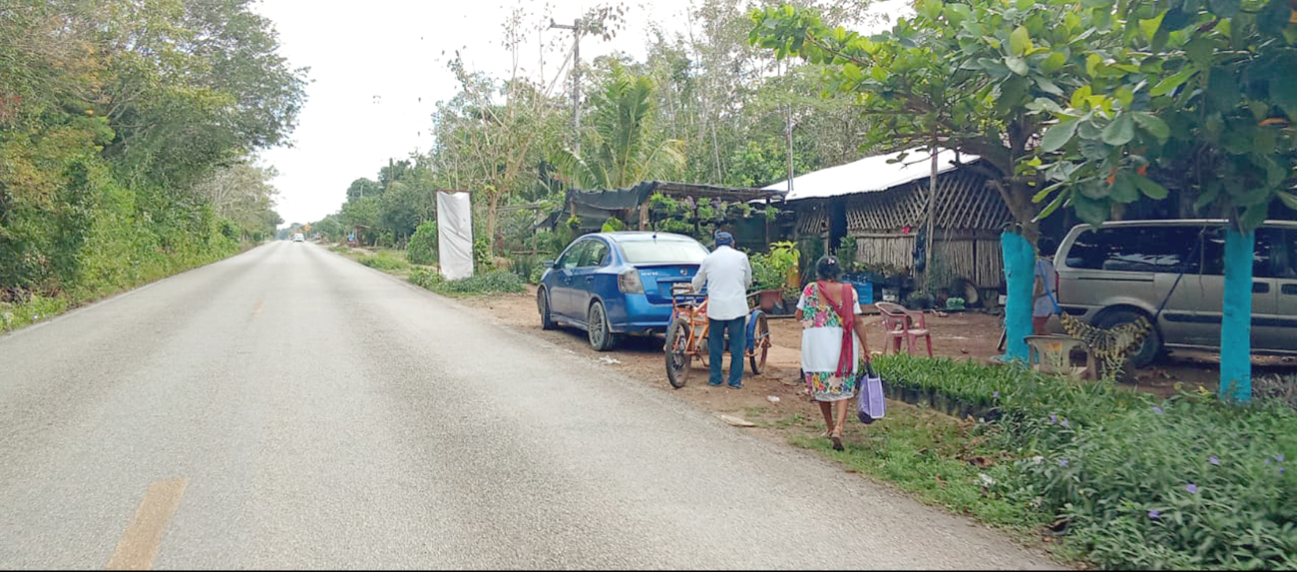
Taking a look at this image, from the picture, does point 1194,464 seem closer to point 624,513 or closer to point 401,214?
point 624,513

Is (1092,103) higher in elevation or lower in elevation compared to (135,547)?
higher

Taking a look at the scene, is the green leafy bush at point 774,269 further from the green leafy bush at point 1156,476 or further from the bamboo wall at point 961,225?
the green leafy bush at point 1156,476

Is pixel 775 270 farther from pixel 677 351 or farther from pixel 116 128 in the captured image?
pixel 116 128

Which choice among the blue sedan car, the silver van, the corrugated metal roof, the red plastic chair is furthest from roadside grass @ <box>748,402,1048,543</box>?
the corrugated metal roof

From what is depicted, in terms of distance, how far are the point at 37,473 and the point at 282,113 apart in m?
30.1

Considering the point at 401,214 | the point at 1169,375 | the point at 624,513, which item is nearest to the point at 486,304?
the point at 1169,375

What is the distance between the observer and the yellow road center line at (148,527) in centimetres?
392

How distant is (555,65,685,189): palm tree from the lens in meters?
20.2

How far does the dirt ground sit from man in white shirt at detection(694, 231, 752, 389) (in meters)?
0.48

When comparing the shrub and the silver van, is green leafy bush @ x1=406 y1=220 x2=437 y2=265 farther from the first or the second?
the silver van

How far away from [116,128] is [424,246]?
41.7 ft

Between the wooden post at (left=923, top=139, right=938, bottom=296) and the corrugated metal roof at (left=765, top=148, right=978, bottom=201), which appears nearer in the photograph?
the wooden post at (left=923, top=139, right=938, bottom=296)

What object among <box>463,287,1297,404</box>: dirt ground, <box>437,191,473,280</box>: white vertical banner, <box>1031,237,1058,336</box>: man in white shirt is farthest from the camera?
<box>437,191,473,280</box>: white vertical banner

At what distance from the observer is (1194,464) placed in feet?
14.3
